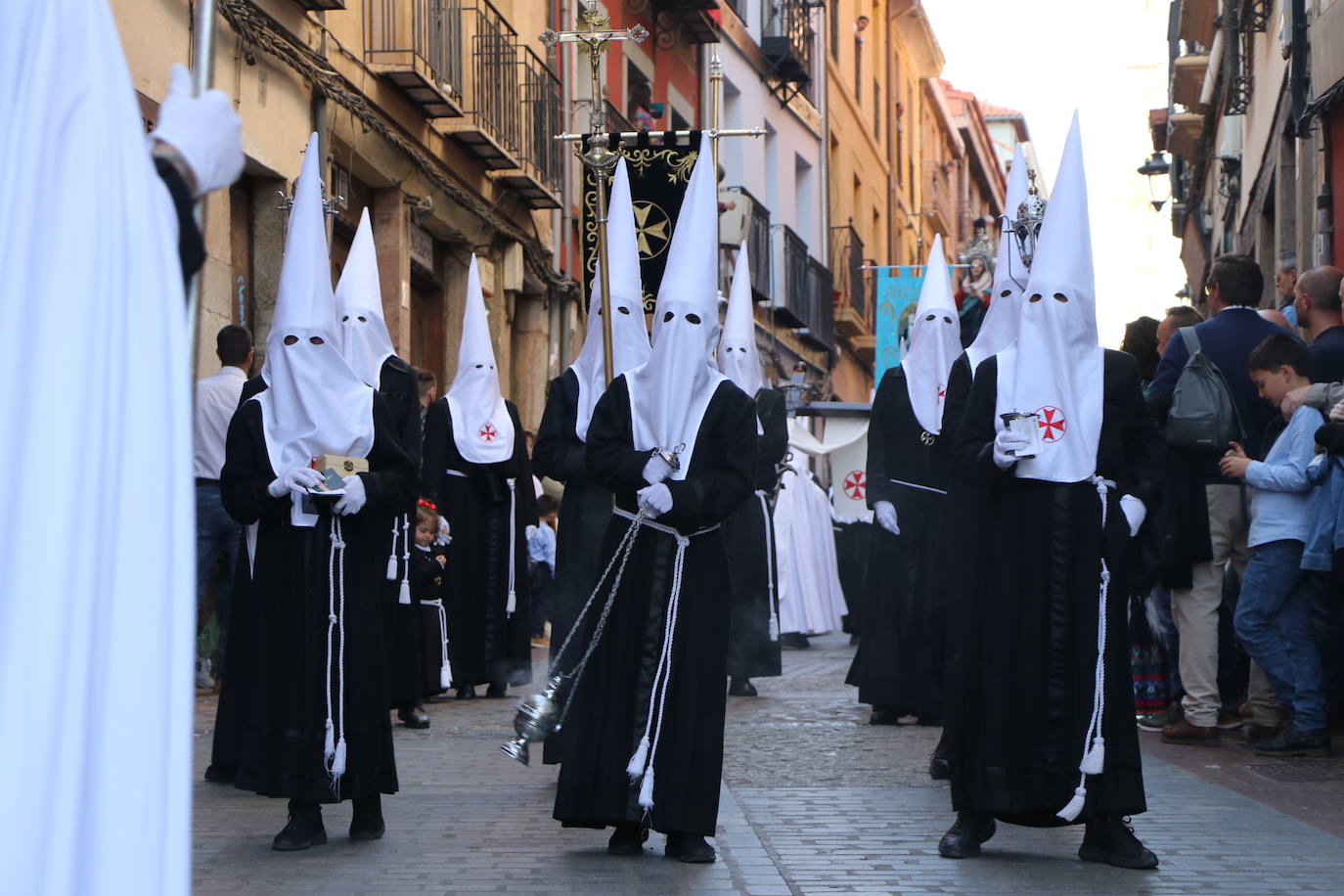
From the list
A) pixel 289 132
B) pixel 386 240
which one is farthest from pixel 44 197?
pixel 386 240

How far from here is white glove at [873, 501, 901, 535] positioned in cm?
1012

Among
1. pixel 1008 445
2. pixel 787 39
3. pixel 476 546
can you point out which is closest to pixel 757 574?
pixel 476 546

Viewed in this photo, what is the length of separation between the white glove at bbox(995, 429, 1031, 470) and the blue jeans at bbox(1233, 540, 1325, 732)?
3.22 meters

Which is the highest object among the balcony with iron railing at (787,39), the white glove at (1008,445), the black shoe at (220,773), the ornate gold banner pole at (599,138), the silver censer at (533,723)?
the balcony with iron railing at (787,39)

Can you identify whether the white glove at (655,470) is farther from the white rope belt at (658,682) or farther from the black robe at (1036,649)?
the black robe at (1036,649)

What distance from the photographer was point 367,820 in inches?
259

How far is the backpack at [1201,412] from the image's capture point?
907 centimetres

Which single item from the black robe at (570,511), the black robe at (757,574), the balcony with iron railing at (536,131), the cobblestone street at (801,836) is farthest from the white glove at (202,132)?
the balcony with iron railing at (536,131)

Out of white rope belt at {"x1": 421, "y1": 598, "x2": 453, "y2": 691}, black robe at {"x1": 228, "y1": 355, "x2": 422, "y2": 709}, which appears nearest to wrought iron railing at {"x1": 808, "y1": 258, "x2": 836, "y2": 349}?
white rope belt at {"x1": 421, "y1": 598, "x2": 453, "y2": 691}

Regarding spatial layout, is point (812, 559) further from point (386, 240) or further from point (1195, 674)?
point (1195, 674)

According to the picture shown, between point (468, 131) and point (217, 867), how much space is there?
1253 cm

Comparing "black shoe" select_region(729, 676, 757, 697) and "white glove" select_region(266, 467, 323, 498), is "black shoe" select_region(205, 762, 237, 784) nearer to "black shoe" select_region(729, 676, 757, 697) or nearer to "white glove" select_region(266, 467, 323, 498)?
"white glove" select_region(266, 467, 323, 498)

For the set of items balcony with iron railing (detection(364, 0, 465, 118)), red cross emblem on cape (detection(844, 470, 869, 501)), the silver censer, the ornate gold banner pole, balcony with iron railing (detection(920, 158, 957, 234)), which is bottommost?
the silver censer

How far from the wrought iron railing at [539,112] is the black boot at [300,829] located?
1382cm
